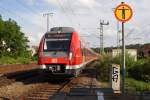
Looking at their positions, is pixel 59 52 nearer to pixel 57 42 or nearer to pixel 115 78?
pixel 57 42

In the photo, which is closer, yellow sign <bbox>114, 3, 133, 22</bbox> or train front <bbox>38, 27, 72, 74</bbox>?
yellow sign <bbox>114, 3, 133, 22</bbox>

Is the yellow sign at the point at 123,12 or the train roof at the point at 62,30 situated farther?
the train roof at the point at 62,30

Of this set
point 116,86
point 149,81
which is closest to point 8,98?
point 116,86

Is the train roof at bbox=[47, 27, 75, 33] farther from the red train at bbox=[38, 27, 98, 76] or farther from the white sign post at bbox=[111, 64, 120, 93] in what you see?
the white sign post at bbox=[111, 64, 120, 93]

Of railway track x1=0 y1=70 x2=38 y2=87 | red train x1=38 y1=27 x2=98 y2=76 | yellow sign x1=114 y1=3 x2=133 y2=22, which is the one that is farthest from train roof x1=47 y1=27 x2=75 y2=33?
yellow sign x1=114 y1=3 x2=133 y2=22

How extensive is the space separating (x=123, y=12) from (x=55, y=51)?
972 cm

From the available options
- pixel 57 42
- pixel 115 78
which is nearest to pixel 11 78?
pixel 57 42

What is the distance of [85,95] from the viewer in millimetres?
10922

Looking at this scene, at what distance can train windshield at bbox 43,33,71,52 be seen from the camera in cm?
2147

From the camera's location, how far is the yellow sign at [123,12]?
471 inches

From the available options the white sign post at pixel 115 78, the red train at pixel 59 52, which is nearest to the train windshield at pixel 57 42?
the red train at pixel 59 52

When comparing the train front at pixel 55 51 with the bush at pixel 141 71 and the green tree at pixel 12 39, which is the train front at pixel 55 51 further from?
the green tree at pixel 12 39

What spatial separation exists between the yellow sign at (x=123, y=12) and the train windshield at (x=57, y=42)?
9493 mm

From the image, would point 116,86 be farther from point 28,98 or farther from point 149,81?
point 149,81
